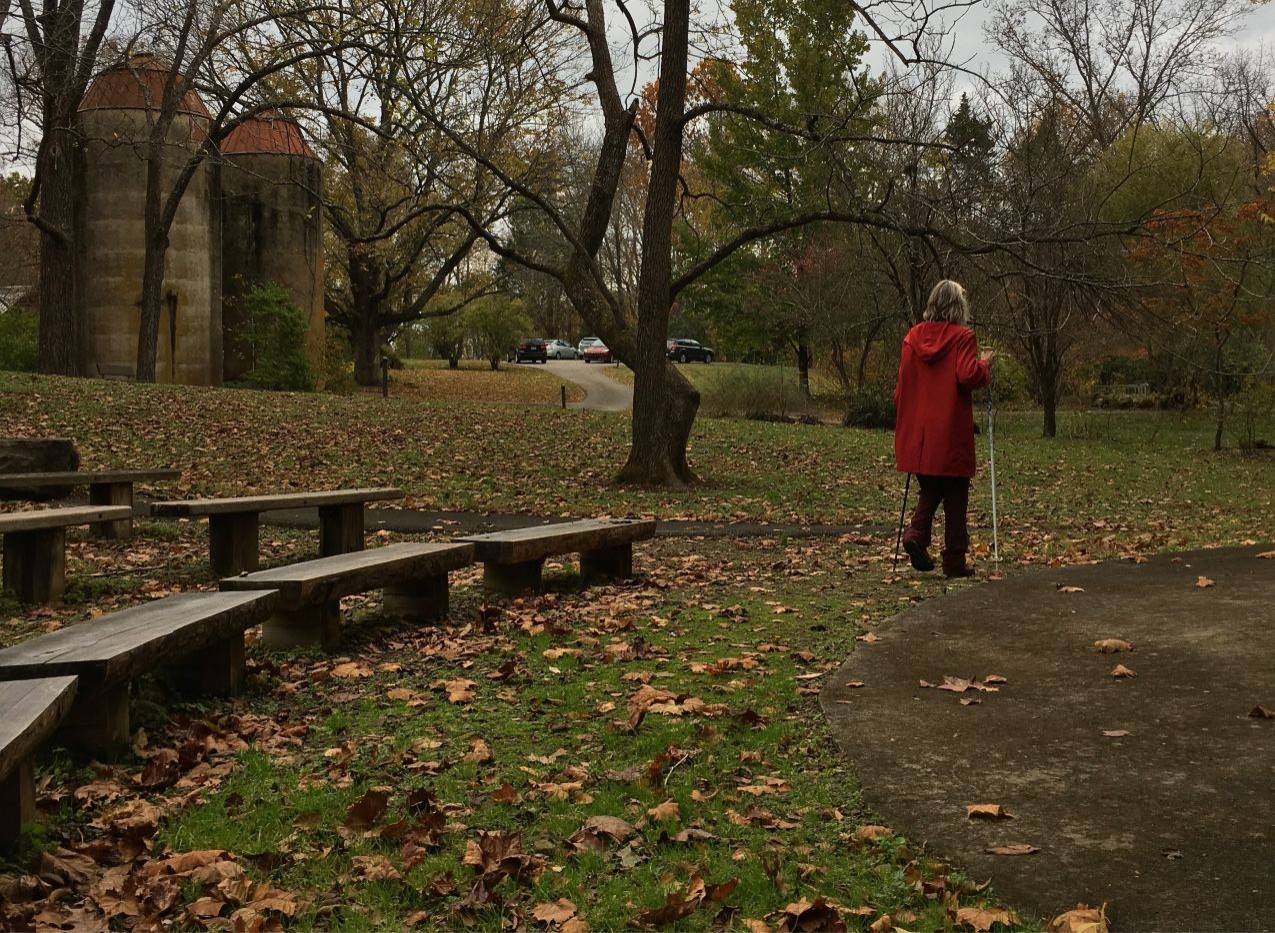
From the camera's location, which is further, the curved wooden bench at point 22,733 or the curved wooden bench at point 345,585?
the curved wooden bench at point 345,585

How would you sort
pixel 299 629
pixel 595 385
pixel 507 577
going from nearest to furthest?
pixel 299 629
pixel 507 577
pixel 595 385

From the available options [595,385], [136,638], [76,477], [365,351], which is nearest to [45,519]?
[76,477]

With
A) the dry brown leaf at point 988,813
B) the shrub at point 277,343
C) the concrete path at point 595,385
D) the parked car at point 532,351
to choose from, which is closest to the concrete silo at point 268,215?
the shrub at point 277,343

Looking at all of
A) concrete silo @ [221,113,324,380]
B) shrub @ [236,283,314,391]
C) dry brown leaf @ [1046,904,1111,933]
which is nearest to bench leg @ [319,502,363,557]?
dry brown leaf @ [1046,904,1111,933]

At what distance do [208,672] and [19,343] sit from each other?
2747 cm

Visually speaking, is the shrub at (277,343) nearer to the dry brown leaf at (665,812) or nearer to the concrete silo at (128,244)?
the concrete silo at (128,244)

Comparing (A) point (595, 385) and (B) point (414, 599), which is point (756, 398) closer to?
(A) point (595, 385)

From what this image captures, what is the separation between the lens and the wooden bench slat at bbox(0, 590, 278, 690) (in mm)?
4414

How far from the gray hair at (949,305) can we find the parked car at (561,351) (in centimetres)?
6618

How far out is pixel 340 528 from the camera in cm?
1045

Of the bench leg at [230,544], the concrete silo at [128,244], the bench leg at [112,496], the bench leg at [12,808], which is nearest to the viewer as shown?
the bench leg at [12,808]

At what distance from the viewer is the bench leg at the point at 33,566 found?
27.9ft

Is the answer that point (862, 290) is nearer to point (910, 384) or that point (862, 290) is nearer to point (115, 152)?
point (115, 152)

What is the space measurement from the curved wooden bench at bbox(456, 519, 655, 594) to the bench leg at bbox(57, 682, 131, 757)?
3.37 meters
